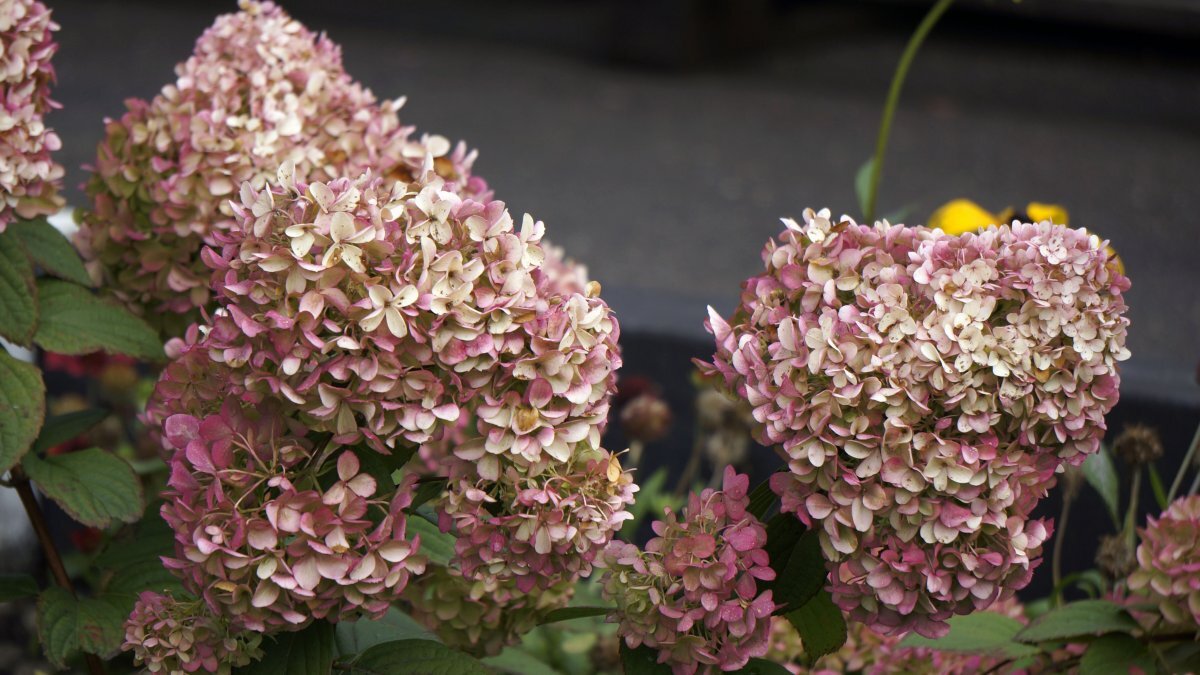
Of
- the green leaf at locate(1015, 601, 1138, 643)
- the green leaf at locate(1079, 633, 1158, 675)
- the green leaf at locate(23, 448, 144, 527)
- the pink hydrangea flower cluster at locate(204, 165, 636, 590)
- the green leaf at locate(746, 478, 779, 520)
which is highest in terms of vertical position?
the pink hydrangea flower cluster at locate(204, 165, 636, 590)

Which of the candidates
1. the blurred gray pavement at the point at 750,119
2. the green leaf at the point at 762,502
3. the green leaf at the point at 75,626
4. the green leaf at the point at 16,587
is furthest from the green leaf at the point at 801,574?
Answer: the blurred gray pavement at the point at 750,119

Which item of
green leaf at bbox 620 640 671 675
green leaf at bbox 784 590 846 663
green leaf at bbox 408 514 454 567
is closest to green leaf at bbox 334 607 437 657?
green leaf at bbox 408 514 454 567

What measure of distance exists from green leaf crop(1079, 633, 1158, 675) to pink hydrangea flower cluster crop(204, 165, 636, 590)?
394 mm

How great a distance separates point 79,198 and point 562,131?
1683 mm

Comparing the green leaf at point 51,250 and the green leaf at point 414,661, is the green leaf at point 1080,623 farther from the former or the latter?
the green leaf at point 51,250

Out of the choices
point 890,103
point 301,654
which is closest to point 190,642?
point 301,654

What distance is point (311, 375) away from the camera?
72cm

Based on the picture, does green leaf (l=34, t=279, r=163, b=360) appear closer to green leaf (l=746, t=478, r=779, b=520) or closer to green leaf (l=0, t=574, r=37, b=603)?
green leaf (l=0, t=574, r=37, b=603)

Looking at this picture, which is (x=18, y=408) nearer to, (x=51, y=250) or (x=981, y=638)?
(x=51, y=250)

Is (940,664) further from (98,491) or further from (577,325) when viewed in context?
(98,491)

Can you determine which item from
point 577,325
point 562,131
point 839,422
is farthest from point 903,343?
point 562,131

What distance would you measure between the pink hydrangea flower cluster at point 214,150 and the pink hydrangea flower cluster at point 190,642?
32 cm

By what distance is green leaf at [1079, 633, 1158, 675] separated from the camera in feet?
3.04

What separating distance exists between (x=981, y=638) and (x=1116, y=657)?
4.6 inches
